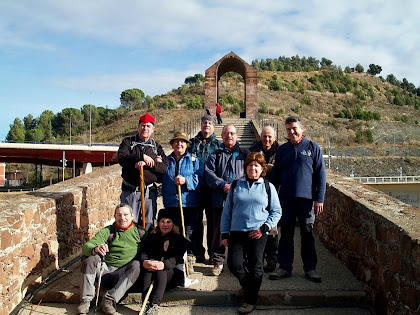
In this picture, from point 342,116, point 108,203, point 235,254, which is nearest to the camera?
point 235,254

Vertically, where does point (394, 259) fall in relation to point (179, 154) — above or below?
below

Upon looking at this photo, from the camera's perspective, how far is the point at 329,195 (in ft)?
18.4

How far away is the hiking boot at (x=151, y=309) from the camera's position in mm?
3663

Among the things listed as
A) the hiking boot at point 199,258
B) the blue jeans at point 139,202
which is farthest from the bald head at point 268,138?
the hiking boot at point 199,258

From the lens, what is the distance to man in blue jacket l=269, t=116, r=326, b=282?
4285 mm

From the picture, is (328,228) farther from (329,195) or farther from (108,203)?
(108,203)

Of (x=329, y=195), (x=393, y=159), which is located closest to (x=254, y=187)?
(x=329, y=195)

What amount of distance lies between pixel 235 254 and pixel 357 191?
194 cm

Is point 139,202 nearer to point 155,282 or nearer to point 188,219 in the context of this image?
point 188,219

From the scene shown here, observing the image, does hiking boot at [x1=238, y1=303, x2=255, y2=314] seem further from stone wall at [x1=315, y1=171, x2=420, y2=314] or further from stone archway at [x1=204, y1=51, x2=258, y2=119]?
stone archway at [x1=204, y1=51, x2=258, y2=119]

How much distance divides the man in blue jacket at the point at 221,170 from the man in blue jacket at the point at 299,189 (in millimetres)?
453

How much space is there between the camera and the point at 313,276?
4.32 meters

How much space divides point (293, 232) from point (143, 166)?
5.89 feet

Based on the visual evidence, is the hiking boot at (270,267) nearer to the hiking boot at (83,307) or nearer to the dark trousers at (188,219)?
the dark trousers at (188,219)
